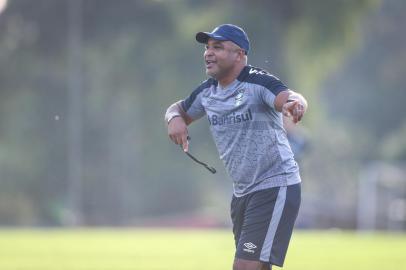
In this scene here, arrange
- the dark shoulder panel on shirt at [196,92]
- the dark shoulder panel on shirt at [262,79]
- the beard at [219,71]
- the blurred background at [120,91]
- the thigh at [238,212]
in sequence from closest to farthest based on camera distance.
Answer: the dark shoulder panel on shirt at [262,79]
the beard at [219,71]
the thigh at [238,212]
the dark shoulder panel on shirt at [196,92]
the blurred background at [120,91]

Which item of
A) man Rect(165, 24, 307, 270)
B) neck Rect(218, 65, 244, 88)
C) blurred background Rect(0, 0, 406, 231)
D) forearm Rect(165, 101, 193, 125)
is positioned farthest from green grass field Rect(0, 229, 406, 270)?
blurred background Rect(0, 0, 406, 231)

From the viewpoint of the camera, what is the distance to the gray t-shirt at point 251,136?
26.6ft

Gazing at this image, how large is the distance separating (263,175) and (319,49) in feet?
119

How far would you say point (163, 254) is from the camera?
18156 millimetres

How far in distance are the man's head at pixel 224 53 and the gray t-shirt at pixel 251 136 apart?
0.08 metres

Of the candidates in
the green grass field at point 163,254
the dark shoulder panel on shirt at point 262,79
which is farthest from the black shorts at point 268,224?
the green grass field at point 163,254

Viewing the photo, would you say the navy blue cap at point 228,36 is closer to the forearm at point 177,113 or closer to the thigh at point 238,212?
the forearm at point 177,113

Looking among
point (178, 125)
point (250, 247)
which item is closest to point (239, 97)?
point (178, 125)

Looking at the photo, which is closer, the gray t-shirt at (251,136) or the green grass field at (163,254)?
the gray t-shirt at (251,136)

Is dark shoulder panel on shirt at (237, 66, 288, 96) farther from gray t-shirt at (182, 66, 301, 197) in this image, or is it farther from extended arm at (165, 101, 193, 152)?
extended arm at (165, 101, 193, 152)

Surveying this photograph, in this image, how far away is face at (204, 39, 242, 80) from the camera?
8.23m

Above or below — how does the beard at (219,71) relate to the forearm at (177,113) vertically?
above

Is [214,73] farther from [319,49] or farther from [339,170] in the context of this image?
[339,170]

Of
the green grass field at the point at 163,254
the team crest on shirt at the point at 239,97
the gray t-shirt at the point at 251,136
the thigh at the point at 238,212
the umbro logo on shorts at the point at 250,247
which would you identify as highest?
the team crest on shirt at the point at 239,97
